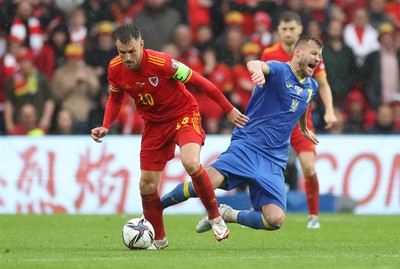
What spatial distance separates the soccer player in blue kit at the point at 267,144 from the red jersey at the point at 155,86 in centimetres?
66

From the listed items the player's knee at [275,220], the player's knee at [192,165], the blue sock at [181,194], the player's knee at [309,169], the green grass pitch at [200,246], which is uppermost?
the player's knee at [192,165]

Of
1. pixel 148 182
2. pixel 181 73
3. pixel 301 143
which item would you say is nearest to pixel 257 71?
pixel 181 73

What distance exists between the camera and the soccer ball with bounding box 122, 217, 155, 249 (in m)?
9.64

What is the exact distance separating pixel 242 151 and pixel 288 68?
3.13ft

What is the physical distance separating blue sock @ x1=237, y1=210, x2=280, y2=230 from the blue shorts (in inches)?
6.1

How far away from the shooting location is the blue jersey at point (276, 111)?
9961mm

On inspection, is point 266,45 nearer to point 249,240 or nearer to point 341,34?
point 341,34

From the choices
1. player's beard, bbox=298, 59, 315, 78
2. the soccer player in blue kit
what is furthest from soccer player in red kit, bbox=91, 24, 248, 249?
player's beard, bbox=298, 59, 315, 78

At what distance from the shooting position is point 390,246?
10078mm

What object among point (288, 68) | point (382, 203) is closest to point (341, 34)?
point (382, 203)

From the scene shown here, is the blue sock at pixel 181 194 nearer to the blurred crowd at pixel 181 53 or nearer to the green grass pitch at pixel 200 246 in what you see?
the green grass pitch at pixel 200 246

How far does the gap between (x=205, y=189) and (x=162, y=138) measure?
2.66 ft

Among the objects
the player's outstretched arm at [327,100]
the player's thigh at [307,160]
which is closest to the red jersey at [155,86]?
the player's outstretched arm at [327,100]

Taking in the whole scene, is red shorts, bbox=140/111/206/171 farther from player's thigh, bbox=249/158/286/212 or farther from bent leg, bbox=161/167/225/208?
player's thigh, bbox=249/158/286/212
